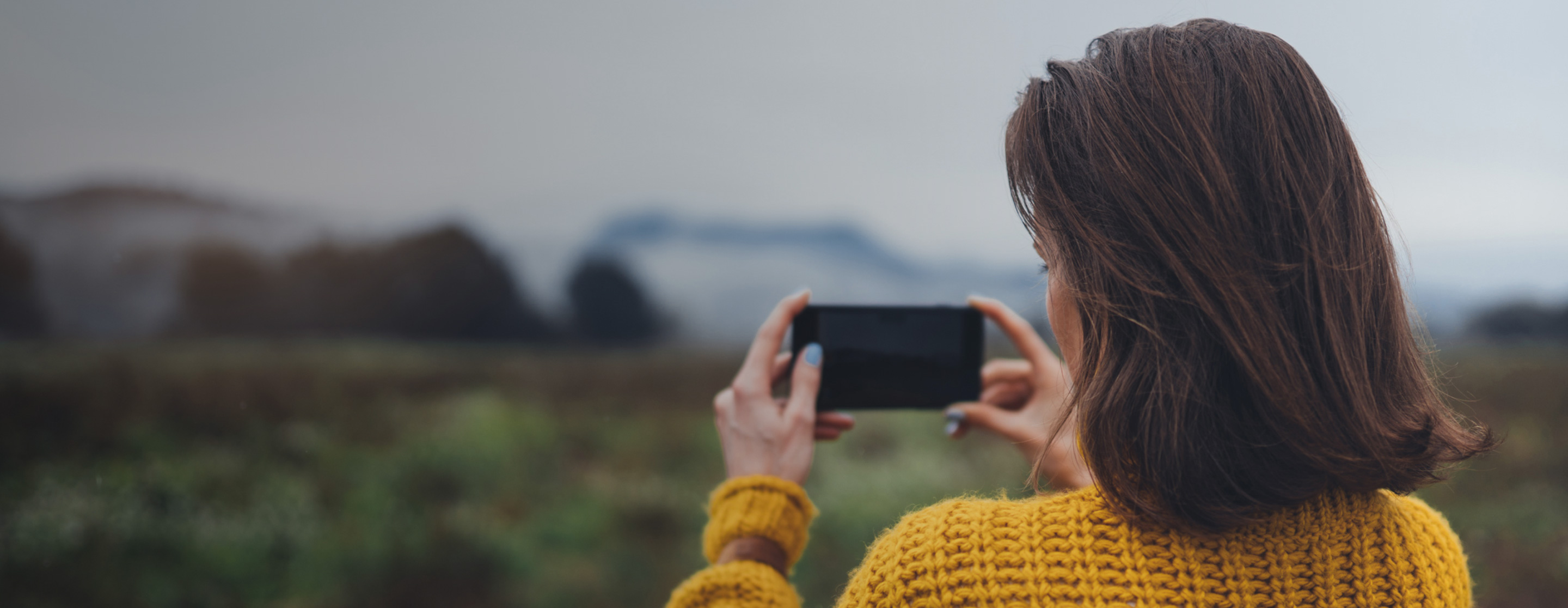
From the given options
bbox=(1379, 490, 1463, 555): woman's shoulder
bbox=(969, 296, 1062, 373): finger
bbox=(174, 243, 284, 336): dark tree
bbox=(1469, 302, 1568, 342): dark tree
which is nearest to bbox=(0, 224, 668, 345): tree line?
bbox=(174, 243, 284, 336): dark tree

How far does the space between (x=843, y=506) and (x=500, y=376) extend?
3.47 feet

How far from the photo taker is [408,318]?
78.6 inches

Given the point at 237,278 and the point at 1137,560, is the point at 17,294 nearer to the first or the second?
the point at 237,278

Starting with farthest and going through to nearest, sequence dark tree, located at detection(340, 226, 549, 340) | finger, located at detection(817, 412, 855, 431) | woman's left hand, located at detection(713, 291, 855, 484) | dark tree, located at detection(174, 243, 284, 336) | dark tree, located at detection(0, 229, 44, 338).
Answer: dark tree, located at detection(340, 226, 549, 340), dark tree, located at detection(174, 243, 284, 336), dark tree, located at detection(0, 229, 44, 338), finger, located at detection(817, 412, 855, 431), woman's left hand, located at detection(713, 291, 855, 484)

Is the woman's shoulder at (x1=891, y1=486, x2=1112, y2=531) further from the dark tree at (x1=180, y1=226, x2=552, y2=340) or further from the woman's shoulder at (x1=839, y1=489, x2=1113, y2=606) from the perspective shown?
the dark tree at (x1=180, y1=226, x2=552, y2=340)

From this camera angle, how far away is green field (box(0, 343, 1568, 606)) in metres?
1.81

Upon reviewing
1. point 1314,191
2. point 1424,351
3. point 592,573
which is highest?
point 1314,191

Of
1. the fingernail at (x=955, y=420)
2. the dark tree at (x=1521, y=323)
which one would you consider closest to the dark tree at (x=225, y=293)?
the fingernail at (x=955, y=420)

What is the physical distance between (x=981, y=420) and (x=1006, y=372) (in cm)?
14

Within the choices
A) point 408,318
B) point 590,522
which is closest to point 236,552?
point 408,318

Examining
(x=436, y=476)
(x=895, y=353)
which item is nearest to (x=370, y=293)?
(x=436, y=476)

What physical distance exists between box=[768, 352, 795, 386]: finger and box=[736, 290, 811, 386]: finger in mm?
73

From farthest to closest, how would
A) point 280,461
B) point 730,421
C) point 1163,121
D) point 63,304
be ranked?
1. point 280,461
2. point 63,304
3. point 730,421
4. point 1163,121

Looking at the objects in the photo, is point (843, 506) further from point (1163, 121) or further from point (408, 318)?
point (1163, 121)
